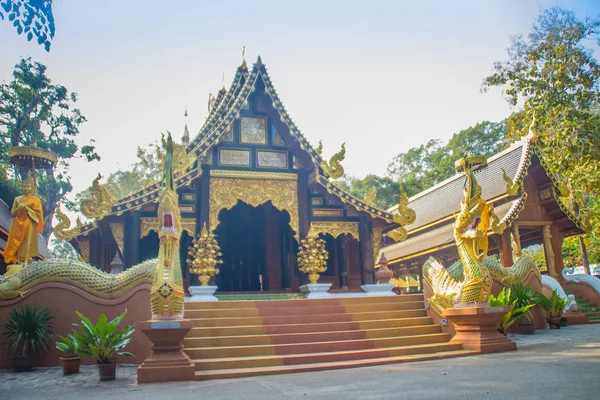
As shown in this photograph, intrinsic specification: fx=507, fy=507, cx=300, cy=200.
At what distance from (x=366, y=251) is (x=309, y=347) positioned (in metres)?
6.07

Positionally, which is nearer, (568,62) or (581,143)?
(581,143)

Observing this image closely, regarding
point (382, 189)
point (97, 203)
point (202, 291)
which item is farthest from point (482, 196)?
point (382, 189)

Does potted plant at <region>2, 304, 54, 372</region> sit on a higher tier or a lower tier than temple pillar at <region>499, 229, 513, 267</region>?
lower

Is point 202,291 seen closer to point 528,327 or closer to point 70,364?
point 70,364

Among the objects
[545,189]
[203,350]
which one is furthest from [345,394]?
[545,189]

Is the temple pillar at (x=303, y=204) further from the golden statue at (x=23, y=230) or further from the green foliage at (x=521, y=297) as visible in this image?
the golden statue at (x=23, y=230)

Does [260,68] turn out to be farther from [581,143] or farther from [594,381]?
[594,381]

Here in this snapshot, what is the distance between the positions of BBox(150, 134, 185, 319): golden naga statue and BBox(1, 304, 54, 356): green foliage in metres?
2.50

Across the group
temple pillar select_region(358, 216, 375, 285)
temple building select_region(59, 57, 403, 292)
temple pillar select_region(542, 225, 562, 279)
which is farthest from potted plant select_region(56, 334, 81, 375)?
temple pillar select_region(542, 225, 562, 279)

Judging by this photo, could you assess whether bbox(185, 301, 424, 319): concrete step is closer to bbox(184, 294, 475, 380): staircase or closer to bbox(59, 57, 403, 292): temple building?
bbox(184, 294, 475, 380): staircase

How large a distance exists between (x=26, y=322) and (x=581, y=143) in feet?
48.8

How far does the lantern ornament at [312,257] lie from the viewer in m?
12.8

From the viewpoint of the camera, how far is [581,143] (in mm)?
14961

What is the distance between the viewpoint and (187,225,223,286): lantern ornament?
466 inches
